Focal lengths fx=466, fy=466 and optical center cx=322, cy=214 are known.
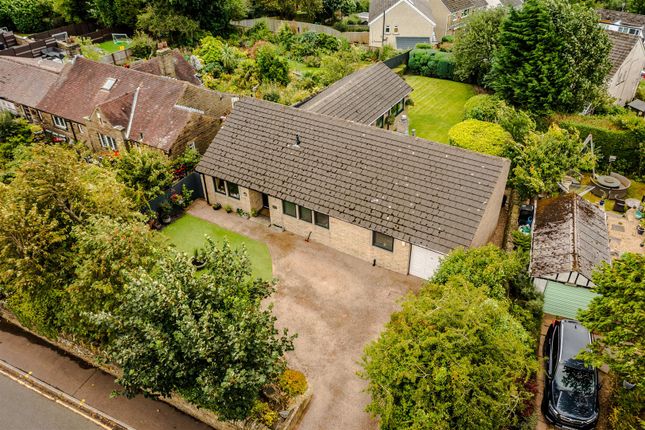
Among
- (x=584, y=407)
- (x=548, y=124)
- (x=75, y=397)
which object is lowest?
(x=75, y=397)

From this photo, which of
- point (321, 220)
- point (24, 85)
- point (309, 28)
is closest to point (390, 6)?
point (309, 28)

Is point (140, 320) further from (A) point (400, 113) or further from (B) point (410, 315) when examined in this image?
(A) point (400, 113)

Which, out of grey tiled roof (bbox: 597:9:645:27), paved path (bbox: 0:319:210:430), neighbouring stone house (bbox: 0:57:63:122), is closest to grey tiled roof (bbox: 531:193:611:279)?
paved path (bbox: 0:319:210:430)

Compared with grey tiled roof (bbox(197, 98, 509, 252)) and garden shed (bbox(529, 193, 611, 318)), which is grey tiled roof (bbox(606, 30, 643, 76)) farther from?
grey tiled roof (bbox(197, 98, 509, 252))

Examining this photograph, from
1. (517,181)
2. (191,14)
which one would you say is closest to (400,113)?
(517,181)

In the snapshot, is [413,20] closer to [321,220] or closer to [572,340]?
[321,220]
